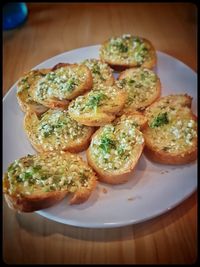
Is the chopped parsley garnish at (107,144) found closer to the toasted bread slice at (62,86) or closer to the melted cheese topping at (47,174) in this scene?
the melted cheese topping at (47,174)

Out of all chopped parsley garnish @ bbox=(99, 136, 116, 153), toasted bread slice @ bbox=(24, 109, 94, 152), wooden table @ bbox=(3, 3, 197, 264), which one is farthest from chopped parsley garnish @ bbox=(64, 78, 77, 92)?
wooden table @ bbox=(3, 3, 197, 264)

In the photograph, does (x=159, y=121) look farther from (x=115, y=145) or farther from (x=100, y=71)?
(x=100, y=71)

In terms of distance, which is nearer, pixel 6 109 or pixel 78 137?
pixel 78 137

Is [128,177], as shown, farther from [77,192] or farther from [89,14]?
[89,14]

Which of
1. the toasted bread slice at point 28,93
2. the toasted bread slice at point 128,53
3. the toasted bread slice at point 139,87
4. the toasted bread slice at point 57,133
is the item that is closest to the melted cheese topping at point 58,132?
the toasted bread slice at point 57,133

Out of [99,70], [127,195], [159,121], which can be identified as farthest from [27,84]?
[127,195]

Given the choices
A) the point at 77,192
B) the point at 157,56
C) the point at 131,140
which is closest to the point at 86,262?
the point at 77,192

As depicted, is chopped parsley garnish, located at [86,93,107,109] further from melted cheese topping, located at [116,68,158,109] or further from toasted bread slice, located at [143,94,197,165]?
toasted bread slice, located at [143,94,197,165]
